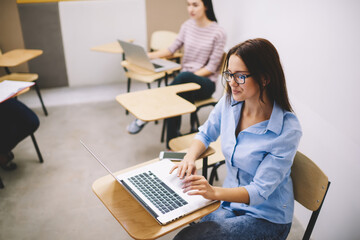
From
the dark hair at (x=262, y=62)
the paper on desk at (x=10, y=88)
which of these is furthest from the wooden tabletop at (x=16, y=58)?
the dark hair at (x=262, y=62)

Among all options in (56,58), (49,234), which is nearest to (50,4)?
(56,58)

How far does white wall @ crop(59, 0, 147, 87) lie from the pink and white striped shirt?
155 cm

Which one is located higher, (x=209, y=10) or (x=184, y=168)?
(x=209, y=10)

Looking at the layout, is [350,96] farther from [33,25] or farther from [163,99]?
[33,25]

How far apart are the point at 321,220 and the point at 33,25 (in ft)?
13.1

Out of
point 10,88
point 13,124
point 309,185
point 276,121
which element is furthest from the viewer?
point 13,124

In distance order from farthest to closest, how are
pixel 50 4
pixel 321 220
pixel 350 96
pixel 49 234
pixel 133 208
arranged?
pixel 50 4 → pixel 49 234 → pixel 321 220 → pixel 350 96 → pixel 133 208

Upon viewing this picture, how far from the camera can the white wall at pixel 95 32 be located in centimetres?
414

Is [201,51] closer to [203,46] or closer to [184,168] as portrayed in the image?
[203,46]

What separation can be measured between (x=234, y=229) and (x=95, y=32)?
3764mm

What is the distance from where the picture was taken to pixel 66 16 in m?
4.09

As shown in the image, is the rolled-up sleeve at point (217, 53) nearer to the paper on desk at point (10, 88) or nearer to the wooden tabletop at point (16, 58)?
the paper on desk at point (10, 88)

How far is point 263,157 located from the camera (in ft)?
4.08

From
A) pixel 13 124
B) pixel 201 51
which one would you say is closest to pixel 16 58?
pixel 13 124
